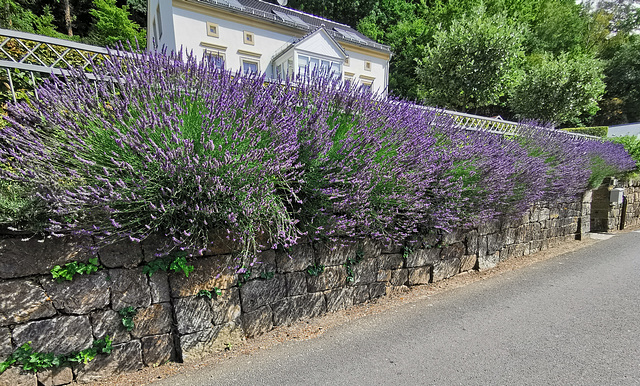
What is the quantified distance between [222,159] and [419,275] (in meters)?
2.88

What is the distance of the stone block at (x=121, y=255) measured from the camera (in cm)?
204

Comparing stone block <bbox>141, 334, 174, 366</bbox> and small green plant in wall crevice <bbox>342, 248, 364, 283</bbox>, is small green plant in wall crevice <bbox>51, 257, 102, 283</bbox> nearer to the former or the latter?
stone block <bbox>141, 334, 174, 366</bbox>

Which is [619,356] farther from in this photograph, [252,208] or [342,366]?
[252,208]

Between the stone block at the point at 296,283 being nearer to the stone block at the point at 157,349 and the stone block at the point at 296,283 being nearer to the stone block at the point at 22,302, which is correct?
the stone block at the point at 157,349

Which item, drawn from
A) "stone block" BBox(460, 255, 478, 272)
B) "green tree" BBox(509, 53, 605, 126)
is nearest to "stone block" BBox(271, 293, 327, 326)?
"stone block" BBox(460, 255, 478, 272)

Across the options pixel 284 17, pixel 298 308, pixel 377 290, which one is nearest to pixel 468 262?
pixel 377 290

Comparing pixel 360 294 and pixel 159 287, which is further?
pixel 360 294

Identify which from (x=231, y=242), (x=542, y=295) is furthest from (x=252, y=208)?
(x=542, y=295)

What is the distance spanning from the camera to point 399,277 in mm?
3576

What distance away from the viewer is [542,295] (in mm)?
3584

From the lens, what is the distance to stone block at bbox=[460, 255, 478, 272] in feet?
13.9

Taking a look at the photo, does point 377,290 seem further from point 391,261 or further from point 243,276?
point 243,276

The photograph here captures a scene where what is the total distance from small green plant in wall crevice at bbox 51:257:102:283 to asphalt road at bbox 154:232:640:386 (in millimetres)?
937

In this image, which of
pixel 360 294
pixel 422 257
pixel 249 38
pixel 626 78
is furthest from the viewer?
pixel 626 78
